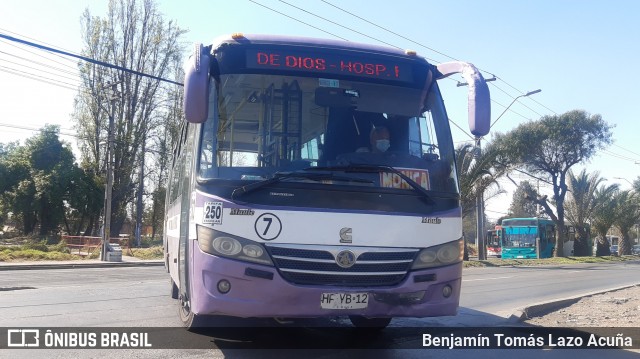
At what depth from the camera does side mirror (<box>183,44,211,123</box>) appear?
16.8 feet

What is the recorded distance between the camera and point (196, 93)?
5133 mm

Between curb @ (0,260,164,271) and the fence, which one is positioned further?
the fence

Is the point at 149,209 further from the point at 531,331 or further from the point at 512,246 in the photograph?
the point at 531,331

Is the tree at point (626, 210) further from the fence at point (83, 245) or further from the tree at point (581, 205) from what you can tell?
the fence at point (83, 245)

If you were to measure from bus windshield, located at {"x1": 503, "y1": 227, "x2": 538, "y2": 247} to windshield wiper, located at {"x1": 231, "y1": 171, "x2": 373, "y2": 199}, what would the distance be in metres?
39.4

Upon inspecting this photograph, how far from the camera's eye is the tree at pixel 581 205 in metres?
43.2

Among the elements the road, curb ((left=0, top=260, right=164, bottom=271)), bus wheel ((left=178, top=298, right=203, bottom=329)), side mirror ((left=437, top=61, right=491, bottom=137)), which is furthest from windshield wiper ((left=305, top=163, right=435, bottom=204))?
curb ((left=0, top=260, right=164, bottom=271))

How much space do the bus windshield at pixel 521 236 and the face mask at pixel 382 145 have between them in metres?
38.9

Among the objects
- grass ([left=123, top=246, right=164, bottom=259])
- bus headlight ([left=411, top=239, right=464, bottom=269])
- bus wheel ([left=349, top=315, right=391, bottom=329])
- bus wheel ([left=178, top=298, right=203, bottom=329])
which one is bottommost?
grass ([left=123, top=246, right=164, bottom=259])

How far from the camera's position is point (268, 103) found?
18.2 ft

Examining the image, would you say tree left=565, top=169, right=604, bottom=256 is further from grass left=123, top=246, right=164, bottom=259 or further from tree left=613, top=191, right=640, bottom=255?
grass left=123, top=246, right=164, bottom=259

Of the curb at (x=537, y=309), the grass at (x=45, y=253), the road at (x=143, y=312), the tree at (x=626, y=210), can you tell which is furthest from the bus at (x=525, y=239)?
the curb at (x=537, y=309)

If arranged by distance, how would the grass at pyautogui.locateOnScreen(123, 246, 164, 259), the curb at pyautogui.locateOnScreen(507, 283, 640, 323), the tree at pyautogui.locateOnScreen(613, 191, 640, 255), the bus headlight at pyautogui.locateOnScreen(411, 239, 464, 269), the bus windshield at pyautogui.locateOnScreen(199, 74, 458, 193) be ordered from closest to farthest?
the bus windshield at pyautogui.locateOnScreen(199, 74, 458, 193) < the bus headlight at pyautogui.locateOnScreen(411, 239, 464, 269) < the curb at pyautogui.locateOnScreen(507, 283, 640, 323) < the grass at pyautogui.locateOnScreen(123, 246, 164, 259) < the tree at pyautogui.locateOnScreen(613, 191, 640, 255)

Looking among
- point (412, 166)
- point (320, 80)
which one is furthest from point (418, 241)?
point (320, 80)
